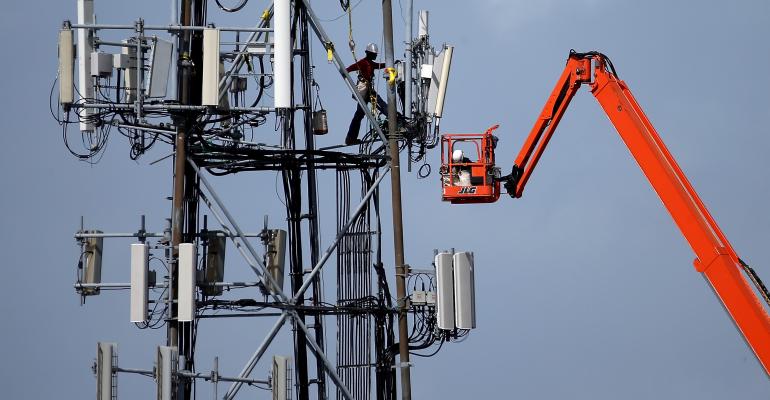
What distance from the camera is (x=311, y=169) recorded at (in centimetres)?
5178

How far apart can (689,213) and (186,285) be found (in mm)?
10894

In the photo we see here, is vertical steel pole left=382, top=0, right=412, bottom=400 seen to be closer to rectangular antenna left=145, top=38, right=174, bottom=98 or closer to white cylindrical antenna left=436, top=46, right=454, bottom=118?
white cylindrical antenna left=436, top=46, right=454, bottom=118

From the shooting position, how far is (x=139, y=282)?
157 feet

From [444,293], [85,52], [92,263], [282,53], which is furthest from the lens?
[444,293]

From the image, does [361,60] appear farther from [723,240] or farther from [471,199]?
[723,240]

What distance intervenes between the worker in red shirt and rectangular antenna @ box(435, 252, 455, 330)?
12.2 ft

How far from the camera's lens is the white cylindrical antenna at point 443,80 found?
5172cm

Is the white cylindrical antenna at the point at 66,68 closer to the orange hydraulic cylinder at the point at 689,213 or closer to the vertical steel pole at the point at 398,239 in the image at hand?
the vertical steel pole at the point at 398,239

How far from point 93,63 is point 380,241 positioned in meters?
8.54

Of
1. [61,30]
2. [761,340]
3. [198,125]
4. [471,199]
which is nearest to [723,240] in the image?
[761,340]

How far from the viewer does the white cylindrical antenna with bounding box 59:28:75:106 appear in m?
47.2

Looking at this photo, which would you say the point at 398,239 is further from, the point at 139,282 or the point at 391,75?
the point at 139,282

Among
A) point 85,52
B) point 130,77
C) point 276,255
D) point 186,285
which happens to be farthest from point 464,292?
point 85,52

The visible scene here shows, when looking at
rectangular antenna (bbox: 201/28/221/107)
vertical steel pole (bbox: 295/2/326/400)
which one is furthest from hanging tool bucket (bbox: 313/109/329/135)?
rectangular antenna (bbox: 201/28/221/107)
